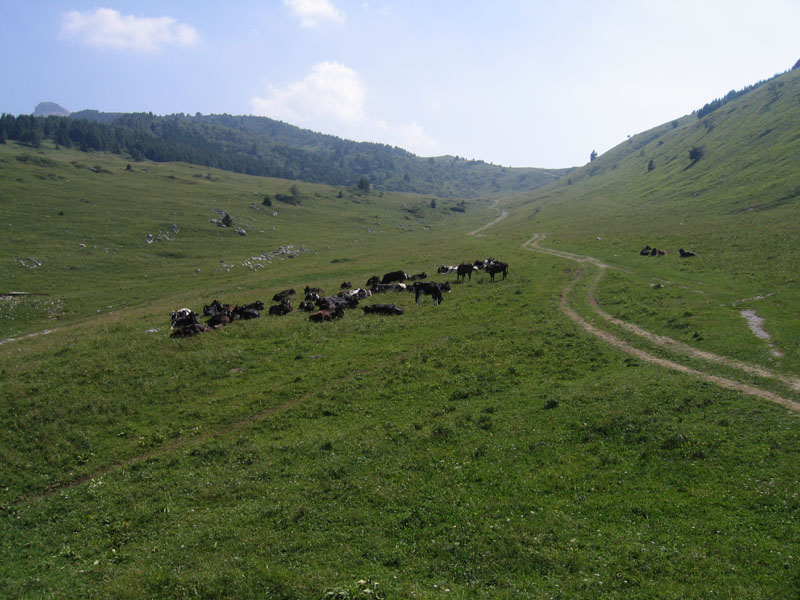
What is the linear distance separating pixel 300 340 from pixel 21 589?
16491mm

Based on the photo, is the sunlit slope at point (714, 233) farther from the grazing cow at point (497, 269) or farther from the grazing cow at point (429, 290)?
the grazing cow at point (429, 290)

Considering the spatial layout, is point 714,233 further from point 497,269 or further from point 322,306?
point 322,306

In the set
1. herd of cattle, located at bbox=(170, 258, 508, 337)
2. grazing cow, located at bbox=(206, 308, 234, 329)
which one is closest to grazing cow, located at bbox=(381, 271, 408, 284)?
herd of cattle, located at bbox=(170, 258, 508, 337)

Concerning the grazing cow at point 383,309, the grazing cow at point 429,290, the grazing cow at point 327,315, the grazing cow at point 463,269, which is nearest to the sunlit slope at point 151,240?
the grazing cow at point 463,269

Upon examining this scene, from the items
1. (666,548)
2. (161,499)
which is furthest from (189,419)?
(666,548)

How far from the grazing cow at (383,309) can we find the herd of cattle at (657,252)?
3341 centimetres

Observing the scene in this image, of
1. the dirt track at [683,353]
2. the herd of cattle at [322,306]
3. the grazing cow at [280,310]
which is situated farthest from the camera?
the grazing cow at [280,310]

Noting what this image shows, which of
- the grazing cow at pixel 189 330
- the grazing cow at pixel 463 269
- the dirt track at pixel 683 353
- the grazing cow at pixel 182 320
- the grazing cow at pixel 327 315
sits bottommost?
the grazing cow at pixel 182 320

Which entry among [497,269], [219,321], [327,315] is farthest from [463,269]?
[219,321]

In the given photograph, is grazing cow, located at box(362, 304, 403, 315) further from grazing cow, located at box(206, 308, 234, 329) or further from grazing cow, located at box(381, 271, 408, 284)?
grazing cow, located at box(381, 271, 408, 284)

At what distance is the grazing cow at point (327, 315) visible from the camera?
95.1ft

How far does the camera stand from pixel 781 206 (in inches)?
2354

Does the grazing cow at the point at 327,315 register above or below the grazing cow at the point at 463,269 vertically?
below

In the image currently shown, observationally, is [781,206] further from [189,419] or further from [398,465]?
[189,419]
